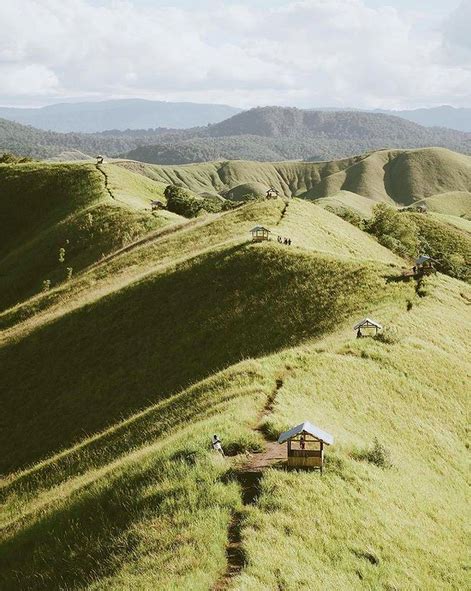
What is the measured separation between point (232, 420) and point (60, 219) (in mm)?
79118

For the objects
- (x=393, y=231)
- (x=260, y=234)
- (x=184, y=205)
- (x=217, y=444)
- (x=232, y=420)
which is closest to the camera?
(x=217, y=444)

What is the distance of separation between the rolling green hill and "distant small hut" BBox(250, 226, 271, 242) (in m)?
1.55

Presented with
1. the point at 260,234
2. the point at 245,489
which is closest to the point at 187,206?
the point at 260,234

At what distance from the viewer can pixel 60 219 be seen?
93750mm

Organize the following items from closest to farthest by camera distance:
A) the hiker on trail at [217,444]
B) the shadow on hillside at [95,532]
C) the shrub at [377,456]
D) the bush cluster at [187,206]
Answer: the shadow on hillside at [95,532]
the hiker on trail at [217,444]
the shrub at [377,456]
the bush cluster at [187,206]

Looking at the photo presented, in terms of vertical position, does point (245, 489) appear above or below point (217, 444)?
below

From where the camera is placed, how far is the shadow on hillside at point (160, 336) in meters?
38.5

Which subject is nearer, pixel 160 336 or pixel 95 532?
pixel 95 532

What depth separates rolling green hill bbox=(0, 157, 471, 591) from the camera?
49.1 ft

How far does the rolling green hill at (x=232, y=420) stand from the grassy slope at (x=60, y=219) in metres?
10.5

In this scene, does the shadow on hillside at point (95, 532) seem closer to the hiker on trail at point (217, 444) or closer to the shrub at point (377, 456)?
the hiker on trail at point (217, 444)

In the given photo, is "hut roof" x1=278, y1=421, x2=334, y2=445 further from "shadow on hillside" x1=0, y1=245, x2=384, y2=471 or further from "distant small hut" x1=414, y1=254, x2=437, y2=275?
"distant small hut" x1=414, y1=254, x2=437, y2=275

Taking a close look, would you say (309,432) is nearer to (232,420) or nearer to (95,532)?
(232,420)

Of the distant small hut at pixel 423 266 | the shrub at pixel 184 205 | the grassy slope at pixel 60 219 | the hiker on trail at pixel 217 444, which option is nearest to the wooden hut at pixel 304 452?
the hiker on trail at pixel 217 444
